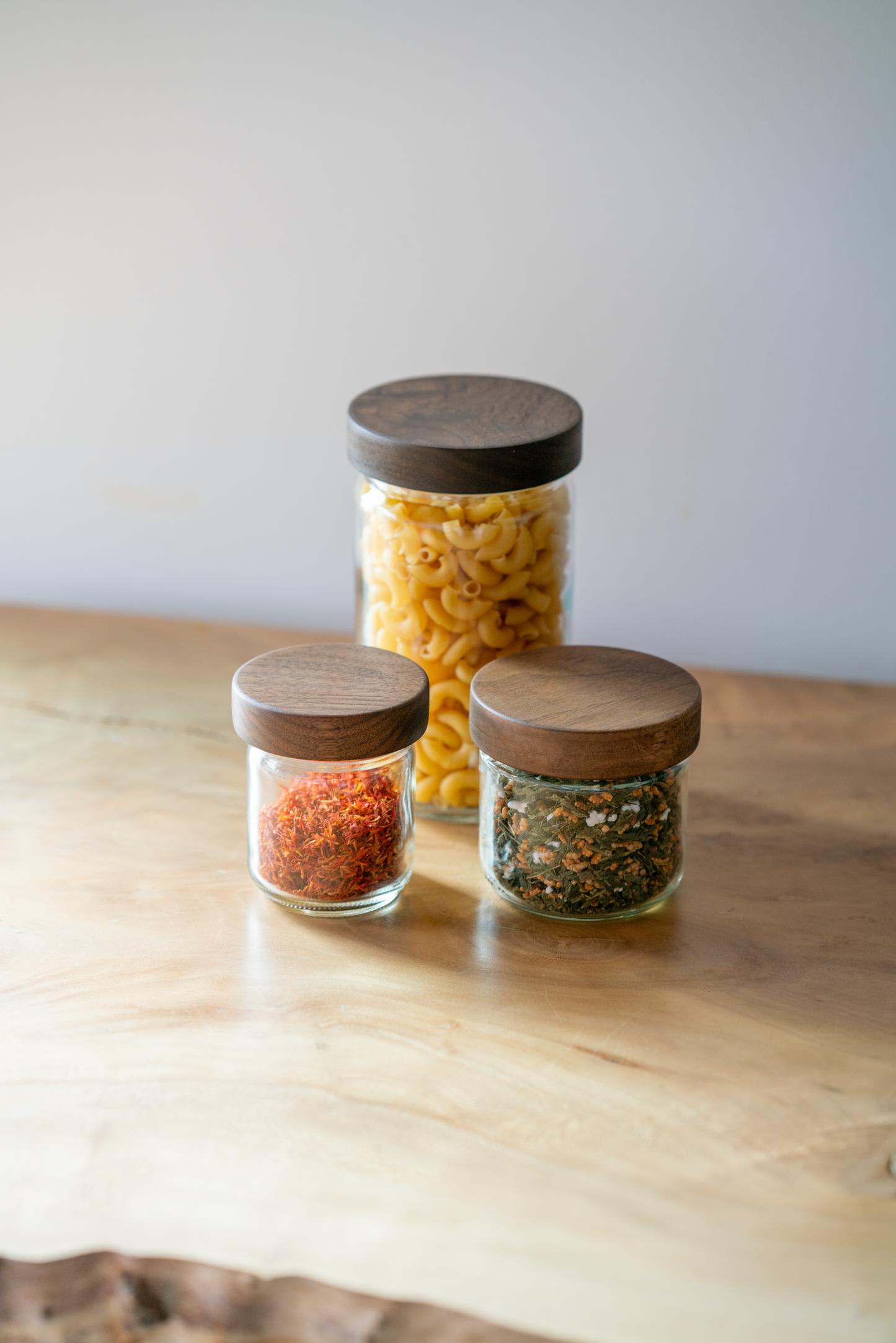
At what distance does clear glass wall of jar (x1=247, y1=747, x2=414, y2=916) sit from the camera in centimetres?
69

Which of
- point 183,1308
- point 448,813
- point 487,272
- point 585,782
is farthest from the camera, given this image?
point 487,272

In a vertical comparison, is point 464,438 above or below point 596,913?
above

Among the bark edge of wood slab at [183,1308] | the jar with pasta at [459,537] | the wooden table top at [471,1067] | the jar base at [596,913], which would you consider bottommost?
the bark edge of wood slab at [183,1308]

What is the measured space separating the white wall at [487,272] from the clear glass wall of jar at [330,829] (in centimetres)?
41

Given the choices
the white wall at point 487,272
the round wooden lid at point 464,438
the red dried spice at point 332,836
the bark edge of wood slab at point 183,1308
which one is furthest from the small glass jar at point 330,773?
the white wall at point 487,272

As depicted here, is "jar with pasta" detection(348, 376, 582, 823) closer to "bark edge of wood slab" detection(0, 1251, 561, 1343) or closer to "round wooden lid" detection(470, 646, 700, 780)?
"round wooden lid" detection(470, 646, 700, 780)

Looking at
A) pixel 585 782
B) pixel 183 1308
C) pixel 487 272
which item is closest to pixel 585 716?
pixel 585 782

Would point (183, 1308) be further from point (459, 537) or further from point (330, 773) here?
point (459, 537)

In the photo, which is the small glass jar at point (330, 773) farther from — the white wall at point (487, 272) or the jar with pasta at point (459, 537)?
the white wall at point (487, 272)

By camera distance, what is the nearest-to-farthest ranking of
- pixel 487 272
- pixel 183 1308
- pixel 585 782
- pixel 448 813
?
pixel 183 1308 → pixel 585 782 → pixel 448 813 → pixel 487 272

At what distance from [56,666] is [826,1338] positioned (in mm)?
770

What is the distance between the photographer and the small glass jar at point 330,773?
2.20 ft

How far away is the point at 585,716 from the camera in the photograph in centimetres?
67

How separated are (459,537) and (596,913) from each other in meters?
0.23
